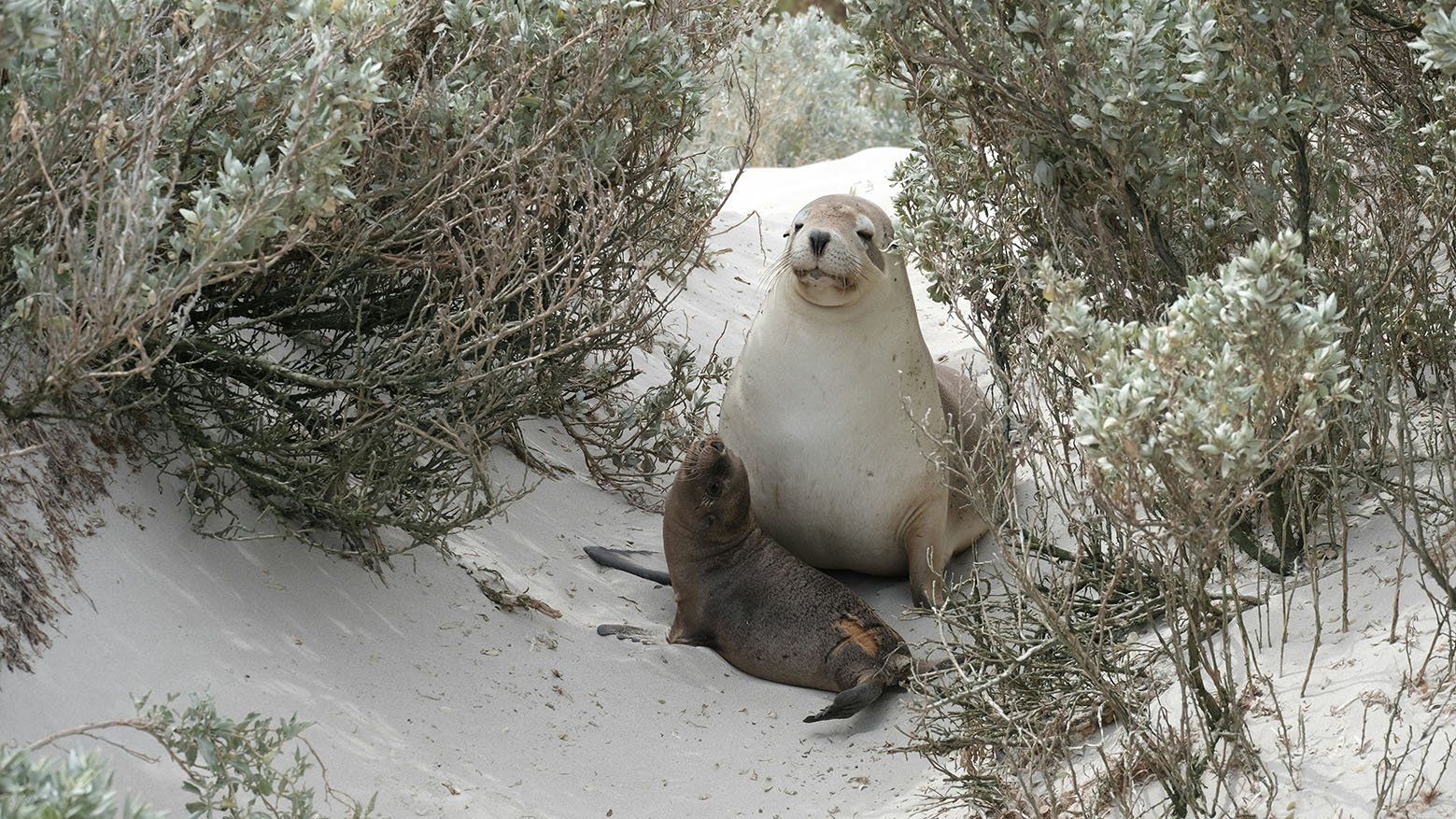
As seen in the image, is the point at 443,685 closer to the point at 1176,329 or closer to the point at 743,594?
the point at 743,594

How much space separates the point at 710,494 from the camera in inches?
189

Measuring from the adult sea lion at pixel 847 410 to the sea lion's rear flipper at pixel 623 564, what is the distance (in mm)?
418

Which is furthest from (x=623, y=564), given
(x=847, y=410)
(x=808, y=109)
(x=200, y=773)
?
(x=808, y=109)

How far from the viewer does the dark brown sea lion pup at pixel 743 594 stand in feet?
15.2

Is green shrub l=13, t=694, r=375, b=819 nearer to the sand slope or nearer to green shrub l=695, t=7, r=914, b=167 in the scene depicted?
the sand slope

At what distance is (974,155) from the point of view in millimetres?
4824

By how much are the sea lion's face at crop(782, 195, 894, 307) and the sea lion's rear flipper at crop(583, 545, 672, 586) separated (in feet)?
3.60

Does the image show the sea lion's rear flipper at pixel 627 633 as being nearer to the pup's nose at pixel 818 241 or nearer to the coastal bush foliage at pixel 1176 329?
the coastal bush foliage at pixel 1176 329

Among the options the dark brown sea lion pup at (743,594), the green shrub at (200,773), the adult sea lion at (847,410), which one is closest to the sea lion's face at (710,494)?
the dark brown sea lion pup at (743,594)

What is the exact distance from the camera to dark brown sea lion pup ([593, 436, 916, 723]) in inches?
182

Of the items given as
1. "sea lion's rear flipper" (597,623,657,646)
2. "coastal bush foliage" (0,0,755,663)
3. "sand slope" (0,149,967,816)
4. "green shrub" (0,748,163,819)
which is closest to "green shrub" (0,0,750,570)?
"coastal bush foliage" (0,0,755,663)

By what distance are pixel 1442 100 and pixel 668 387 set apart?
2.92 metres

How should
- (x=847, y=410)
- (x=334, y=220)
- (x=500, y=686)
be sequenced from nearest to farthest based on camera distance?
1. (x=334, y=220)
2. (x=500, y=686)
3. (x=847, y=410)

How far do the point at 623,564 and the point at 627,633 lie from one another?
1.52 feet
